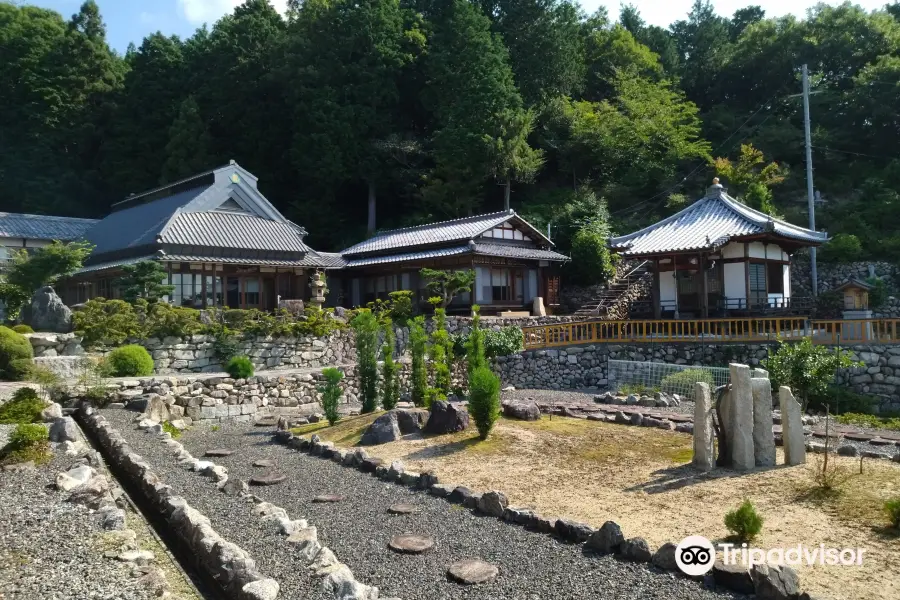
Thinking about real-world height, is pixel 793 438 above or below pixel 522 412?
above

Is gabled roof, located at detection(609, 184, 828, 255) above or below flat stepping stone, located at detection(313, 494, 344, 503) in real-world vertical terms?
above

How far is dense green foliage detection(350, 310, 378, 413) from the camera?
42.9 feet

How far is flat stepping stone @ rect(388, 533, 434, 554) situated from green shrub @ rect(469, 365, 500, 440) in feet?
13.0

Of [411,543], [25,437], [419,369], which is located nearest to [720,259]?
[419,369]

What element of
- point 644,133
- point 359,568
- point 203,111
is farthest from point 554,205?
point 359,568

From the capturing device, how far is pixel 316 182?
38281 mm

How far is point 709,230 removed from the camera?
22.9 meters

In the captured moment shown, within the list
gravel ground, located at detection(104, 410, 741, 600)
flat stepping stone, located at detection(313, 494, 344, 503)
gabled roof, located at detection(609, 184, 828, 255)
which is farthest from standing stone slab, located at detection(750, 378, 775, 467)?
gabled roof, located at detection(609, 184, 828, 255)

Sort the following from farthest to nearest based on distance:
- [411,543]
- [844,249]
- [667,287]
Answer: [844,249], [667,287], [411,543]

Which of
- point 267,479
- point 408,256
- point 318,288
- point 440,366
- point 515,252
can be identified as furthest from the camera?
point 408,256

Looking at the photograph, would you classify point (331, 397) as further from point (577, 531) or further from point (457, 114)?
point (457, 114)

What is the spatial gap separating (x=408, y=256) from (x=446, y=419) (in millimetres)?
17686

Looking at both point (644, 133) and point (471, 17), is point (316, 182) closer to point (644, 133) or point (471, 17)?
point (471, 17)

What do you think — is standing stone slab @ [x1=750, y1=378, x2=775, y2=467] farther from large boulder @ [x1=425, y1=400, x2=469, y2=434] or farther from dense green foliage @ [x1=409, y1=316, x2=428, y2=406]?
dense green foliage @ [x1=409, y1=316, x2=428, y2=406]
